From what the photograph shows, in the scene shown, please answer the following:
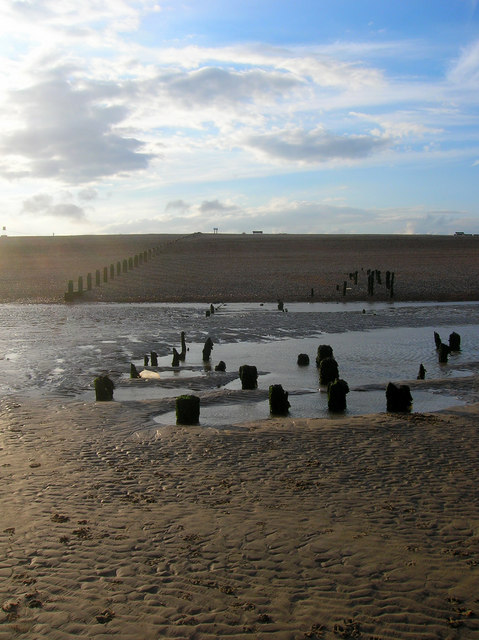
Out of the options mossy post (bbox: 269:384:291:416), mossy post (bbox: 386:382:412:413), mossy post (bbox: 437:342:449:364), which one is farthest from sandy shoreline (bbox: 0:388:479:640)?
mossy post (bbox: 437:342:449:364)

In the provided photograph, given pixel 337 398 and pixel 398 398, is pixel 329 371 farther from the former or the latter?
pixel 398 398

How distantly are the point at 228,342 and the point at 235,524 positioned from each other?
14.5 m

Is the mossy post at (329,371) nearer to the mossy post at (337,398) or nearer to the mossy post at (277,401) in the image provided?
the mossy post at (337,398)

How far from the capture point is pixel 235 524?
644cm

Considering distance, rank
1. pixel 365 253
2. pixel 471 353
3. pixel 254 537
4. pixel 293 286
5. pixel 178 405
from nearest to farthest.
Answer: pixel 254 537
pixel 178 405
pixel 471 353
pixel 293 286
pixel 365 253

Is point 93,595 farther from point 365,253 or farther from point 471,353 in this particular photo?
point 365,253

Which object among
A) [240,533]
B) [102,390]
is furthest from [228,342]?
[240,533]

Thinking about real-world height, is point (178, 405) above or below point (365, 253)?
below

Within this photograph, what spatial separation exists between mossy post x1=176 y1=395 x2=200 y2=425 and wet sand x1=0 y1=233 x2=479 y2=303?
23717 mm

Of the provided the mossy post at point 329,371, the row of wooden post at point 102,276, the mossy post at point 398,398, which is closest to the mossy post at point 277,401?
the mossy post at point 398,398

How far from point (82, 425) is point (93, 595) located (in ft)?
18.1

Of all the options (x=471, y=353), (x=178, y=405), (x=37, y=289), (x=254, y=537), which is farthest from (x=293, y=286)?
(x=254, y=537)

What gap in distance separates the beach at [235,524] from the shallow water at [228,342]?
1.94 m

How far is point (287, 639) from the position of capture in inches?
180
